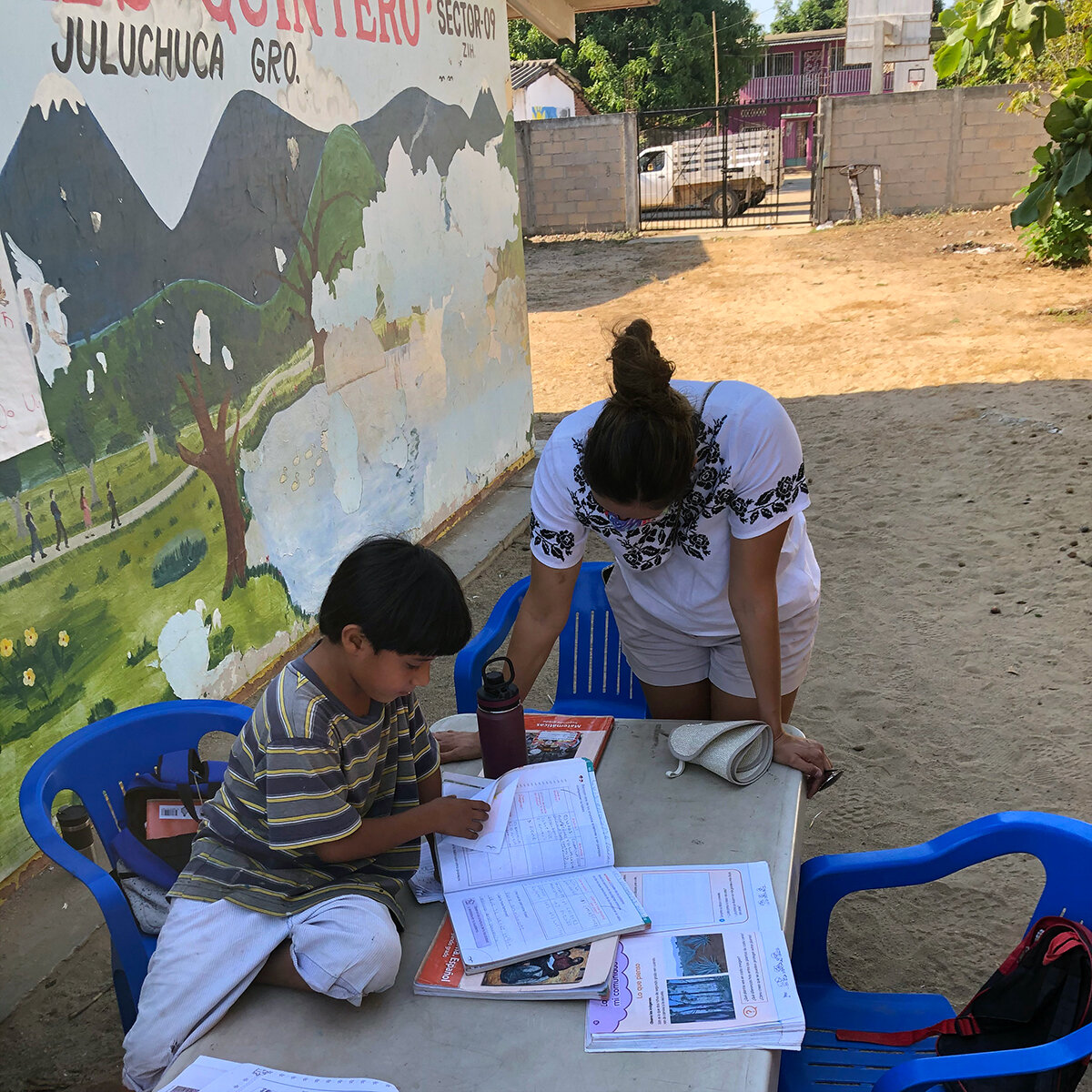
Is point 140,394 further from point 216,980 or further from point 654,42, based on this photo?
point 654,42

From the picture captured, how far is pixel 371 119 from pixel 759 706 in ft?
12.0

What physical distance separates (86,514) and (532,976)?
223 centimetres

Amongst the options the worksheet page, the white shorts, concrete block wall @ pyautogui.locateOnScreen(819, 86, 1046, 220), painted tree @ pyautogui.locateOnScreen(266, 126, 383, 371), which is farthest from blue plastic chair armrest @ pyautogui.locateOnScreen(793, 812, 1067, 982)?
concrete block wall @ pyautogui.locateOnScreen(819, 86, 1046, 220)

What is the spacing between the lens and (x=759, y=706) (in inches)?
86.9

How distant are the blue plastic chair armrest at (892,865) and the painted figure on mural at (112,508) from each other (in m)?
2.36

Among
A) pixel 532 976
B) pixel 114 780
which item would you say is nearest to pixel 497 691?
pixel 532 976

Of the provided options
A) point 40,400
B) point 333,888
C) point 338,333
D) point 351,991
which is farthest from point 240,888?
Answer: point 338,333

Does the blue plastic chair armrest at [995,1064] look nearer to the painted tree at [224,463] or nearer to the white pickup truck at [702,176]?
the painted tree at [224,463]

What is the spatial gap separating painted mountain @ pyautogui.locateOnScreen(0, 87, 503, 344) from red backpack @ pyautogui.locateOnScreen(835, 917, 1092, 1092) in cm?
288

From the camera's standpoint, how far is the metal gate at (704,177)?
18828 mm

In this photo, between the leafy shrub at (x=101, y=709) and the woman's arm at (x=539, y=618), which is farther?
the leafy shrub at (x=101, y=709)

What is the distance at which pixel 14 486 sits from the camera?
2719 mm

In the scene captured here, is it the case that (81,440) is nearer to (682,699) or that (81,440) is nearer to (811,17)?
(682,699)

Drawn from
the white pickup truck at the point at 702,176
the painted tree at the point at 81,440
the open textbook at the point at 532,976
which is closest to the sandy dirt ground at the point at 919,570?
the open textbook at the point at 532,976
